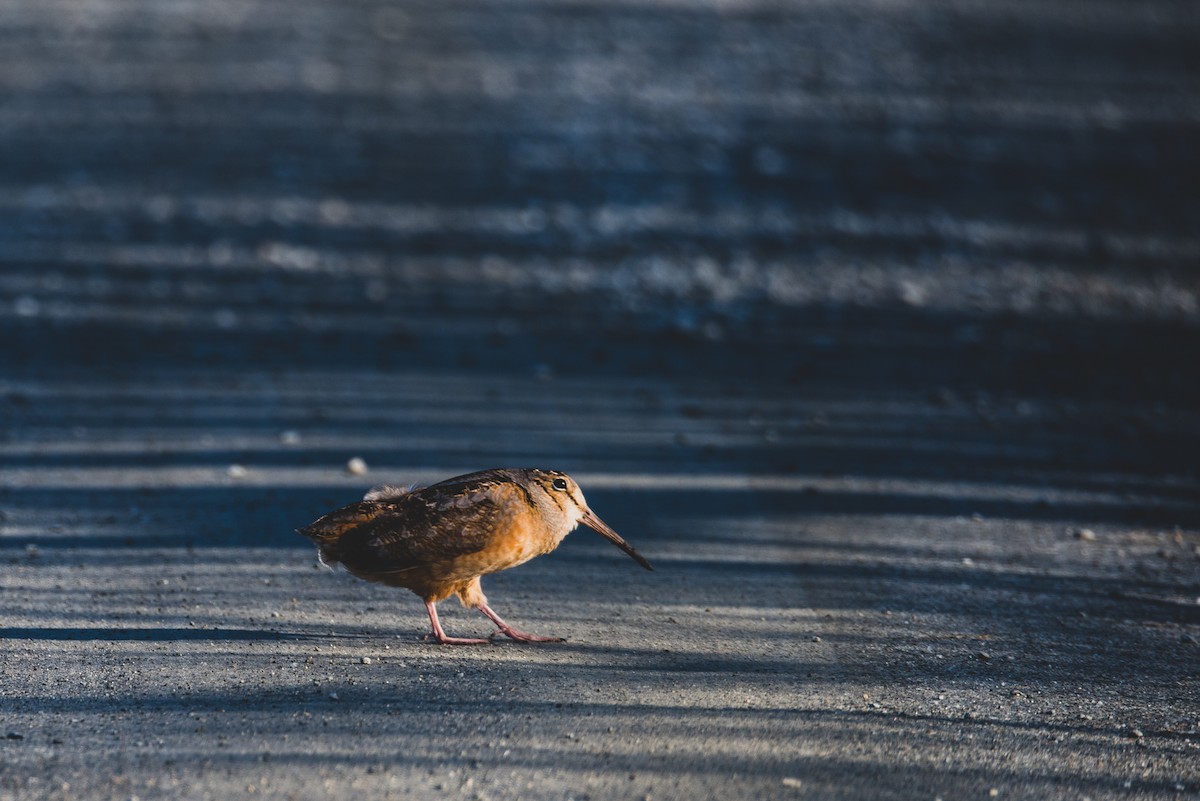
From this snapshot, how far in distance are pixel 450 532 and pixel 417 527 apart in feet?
0.45

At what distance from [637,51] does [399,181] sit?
18.9 feet

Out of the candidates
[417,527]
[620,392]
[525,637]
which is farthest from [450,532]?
[620,392]

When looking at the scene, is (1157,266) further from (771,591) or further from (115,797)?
(115,797)

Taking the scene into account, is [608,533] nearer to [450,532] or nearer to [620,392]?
[450,532]

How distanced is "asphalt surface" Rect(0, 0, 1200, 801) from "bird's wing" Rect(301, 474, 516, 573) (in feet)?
1.45

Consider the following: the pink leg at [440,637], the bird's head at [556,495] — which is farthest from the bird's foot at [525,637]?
the bird's head at [556,495]

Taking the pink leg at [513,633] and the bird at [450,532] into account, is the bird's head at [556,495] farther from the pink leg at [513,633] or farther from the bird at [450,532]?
the pink leg at [513,633]

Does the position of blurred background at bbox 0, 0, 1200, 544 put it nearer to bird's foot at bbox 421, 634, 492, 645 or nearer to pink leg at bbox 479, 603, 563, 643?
bird's foot at bbox 421, 634, 492, 645

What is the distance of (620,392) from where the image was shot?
9.53 m

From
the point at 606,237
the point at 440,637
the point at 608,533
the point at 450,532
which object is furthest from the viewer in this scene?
the point at 606,237

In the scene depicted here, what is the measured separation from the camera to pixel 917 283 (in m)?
12.1

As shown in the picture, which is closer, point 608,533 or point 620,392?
point 608,533

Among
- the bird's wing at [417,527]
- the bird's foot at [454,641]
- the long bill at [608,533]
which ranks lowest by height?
the bird's foot at [454,641]

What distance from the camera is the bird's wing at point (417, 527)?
530 cm
